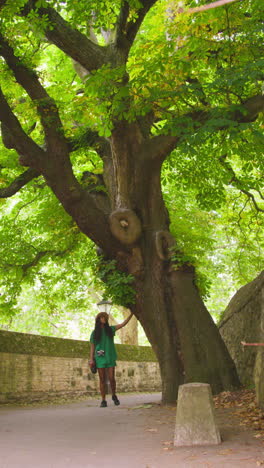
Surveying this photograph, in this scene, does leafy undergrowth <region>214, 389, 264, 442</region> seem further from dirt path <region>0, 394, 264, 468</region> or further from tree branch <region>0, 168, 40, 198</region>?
tree branch <region>0, 168, 40, 198</region>

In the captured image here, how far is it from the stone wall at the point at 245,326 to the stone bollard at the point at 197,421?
15.6 feet

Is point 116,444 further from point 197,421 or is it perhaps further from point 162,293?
point 162,293

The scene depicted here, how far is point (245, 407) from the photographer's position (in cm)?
757

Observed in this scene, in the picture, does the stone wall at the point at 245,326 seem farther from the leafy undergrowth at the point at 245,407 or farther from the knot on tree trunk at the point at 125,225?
the knot on tree trunk at the point at 125,225

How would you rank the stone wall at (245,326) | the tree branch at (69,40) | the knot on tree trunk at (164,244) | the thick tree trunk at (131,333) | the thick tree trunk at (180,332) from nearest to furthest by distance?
the thick tree trunk at (180,332), the tree branch at (69,40), the knot on tree trunk at (164,244), the stone wall at (245,326), the thick tree trunk at (131,333)

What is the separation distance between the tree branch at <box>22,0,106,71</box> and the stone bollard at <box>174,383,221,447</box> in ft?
22.5

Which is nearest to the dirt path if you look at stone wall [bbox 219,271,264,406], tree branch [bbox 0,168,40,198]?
stone wall [bbox 219,271,264,406]

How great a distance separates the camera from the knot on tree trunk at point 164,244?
990cm

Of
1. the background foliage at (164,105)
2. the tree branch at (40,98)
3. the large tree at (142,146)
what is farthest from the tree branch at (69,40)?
the tree branch at (40,98)

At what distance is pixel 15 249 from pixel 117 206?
5229mm

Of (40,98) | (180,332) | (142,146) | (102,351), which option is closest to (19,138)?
(40,98)

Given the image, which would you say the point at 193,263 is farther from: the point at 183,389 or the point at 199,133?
the point at 183,389

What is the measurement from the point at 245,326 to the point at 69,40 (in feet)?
22.2

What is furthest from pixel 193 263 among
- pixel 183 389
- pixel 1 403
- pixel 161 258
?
pixel 1 403
